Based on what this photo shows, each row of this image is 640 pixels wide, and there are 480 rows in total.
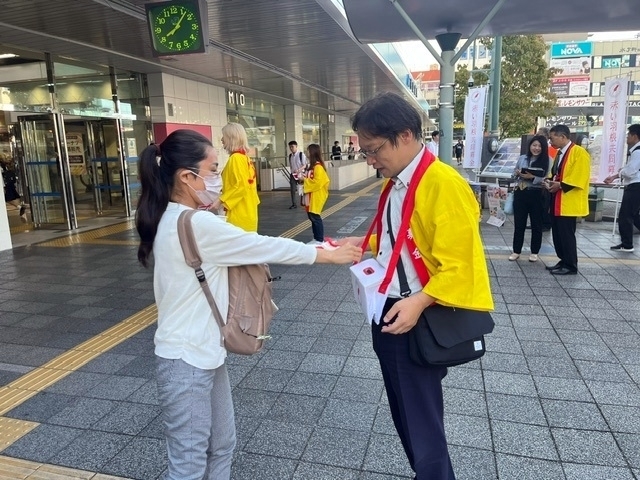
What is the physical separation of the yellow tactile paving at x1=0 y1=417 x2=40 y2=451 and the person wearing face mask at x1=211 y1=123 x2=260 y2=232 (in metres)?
2.76

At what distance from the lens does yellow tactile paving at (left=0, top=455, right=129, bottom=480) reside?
239cm

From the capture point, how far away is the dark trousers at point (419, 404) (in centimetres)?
177

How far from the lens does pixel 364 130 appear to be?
5.54ft

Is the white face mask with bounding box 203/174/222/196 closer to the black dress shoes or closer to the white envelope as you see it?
the white envelope

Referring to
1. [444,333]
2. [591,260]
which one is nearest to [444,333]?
[444,333]

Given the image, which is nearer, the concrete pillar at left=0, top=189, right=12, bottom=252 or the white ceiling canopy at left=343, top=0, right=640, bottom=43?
the white ceiling canopy at left=343, top=0, right=640, bottom=43

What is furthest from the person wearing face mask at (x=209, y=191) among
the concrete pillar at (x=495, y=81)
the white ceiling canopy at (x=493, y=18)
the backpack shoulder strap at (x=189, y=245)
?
the concrete pillar at (x=495, y=81)

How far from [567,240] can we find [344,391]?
3.82 m

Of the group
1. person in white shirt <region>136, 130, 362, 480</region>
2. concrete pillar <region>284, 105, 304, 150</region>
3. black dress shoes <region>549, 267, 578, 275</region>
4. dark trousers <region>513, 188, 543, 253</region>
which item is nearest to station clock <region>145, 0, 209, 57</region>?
dark trousers <region>513, 188, 543, 253</region>

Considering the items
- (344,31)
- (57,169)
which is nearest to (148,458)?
(344,31)

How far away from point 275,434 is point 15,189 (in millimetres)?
10837

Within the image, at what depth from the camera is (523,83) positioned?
1830 cm

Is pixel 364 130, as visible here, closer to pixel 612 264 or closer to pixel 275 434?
pixel 275 434

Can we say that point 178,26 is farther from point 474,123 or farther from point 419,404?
point 474,123
